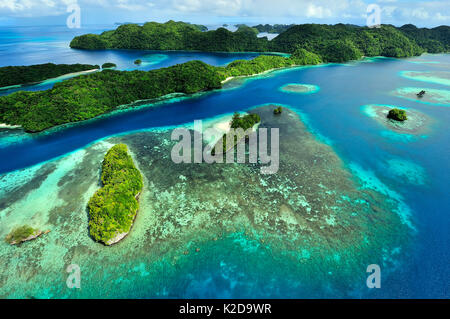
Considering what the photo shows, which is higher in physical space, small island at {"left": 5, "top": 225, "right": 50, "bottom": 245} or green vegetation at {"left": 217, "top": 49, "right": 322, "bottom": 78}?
green vegetation at {"left": 217, "top": 49, "right": 322, "bottom": 78}

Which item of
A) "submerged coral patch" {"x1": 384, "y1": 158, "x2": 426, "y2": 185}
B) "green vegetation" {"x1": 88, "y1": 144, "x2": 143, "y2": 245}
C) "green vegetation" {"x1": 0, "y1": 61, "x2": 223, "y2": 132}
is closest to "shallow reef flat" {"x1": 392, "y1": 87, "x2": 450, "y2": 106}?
"submerged coral patch" {"x1": 384, "y1": 158, "x2": 426, "y2": 185}

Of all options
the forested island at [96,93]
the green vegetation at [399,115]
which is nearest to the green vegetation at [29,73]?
the forested island at [96,93]

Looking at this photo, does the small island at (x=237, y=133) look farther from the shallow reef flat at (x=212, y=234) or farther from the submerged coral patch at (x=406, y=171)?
the submerged coral patch at (x=406, y=171)

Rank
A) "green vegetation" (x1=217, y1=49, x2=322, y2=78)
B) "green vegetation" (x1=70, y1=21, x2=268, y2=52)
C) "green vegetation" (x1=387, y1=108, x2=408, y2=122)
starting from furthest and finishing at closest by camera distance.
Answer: "green vegetation" (x1=70, y1=21, x2=268, y2=52) → "green vegetation" (x1=217, y1=49, x2=322, y2=78) → "green vegetation" (x1=387, y1=108, x2=408, y2=122)

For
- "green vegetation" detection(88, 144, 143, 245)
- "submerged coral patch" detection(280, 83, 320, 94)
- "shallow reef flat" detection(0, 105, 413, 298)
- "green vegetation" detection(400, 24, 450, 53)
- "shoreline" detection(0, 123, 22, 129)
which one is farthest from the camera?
"green vegetation" detection(400, 24, 450, 53)

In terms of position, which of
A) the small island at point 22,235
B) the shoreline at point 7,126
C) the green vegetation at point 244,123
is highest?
the green vegetation at point 244,123

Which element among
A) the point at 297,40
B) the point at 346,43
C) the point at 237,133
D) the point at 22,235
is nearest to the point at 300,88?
the point at 237,133

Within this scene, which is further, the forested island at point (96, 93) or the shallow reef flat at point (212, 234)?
the forested island at point (96, 93)

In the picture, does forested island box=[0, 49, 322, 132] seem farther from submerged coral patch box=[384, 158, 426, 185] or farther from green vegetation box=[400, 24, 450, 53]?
green vegetation box=[400, 24, 450, 53]
